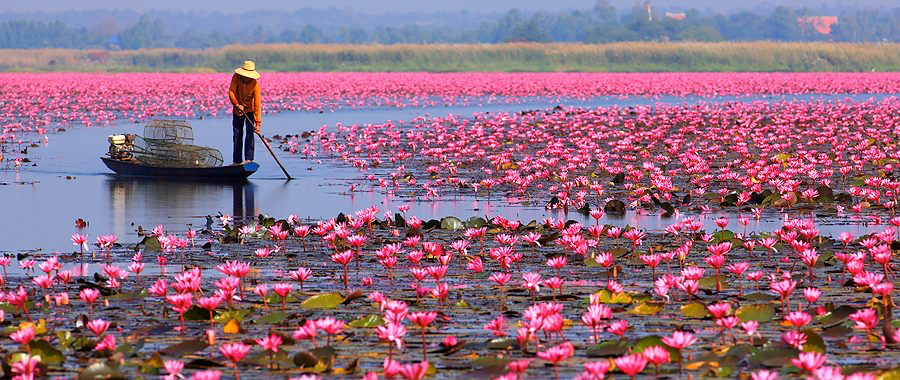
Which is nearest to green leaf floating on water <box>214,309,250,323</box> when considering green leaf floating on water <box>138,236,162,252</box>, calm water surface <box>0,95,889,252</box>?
green leaf floating on water <box>138,236,162,252</box>

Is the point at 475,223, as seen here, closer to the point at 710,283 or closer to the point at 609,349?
the point at 710,283

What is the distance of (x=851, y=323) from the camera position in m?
7.66

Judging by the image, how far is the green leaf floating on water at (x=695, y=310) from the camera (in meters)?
8.14

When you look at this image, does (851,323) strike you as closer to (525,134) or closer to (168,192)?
(168,192)

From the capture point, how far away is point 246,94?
19781 millimetres

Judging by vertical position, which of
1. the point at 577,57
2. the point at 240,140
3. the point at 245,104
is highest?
the point at 577,57

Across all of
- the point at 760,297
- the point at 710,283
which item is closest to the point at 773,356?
the point at 760,297

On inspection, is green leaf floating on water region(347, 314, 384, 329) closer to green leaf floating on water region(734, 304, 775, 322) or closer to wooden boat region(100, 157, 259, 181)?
green leaf floating on water region(734, 304, 775, 322)

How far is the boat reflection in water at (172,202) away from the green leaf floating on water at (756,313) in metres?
7.00

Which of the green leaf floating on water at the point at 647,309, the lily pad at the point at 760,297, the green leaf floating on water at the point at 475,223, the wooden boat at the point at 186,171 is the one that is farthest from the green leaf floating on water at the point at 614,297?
the wooden boat at the point at 186,171

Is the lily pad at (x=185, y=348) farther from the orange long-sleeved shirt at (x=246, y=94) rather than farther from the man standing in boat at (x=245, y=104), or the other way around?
the orange long-sleeved shirt at (x=246, y=94)

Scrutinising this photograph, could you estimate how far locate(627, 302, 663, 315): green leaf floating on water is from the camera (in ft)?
27.3

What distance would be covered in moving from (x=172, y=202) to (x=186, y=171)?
9.87 feet

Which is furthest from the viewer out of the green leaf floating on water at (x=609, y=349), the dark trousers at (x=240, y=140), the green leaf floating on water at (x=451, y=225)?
the dark trousers at (x=240, y=140)
